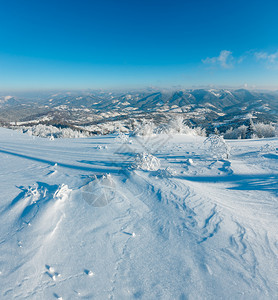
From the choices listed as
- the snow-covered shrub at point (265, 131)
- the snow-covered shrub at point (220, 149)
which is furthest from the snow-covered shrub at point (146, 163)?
the snow-covered shrub at point (265, 131)

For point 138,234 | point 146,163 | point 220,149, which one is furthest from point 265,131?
point 138,234

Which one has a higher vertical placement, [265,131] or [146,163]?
[146,163]

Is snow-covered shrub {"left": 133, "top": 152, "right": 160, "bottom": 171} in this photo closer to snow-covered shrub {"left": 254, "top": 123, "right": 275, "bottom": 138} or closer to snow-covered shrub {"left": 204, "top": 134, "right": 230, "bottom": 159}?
snow-covered shrub {"left": 204, "top": 134, "right": 230, "bottom": 159}

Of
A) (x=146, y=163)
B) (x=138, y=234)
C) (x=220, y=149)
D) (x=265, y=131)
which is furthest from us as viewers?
(x=265, y=131)

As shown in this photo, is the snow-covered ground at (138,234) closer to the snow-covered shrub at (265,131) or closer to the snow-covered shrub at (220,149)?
the snow-covered shrub at (220,149)

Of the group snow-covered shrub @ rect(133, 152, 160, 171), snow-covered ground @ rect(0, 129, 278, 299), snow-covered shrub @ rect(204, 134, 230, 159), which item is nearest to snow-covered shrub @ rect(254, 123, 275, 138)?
snow-covered shrub @ rect(204, 134, 230, 159)

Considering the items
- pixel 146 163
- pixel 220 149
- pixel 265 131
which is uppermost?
pixel 220 149

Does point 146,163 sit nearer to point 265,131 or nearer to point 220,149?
point 220,149

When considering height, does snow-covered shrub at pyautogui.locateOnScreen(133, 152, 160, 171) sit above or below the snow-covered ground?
above

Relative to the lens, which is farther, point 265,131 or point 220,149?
point 265,131

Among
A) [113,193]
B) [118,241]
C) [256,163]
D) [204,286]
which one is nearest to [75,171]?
[113,193]
